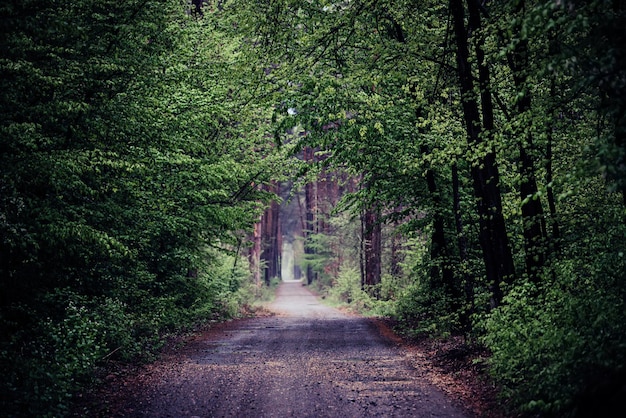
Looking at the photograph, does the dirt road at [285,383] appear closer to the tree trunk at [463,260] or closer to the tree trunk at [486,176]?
the tree trunk at [463,260]

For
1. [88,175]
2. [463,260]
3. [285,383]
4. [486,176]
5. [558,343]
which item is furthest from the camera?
[463,260]

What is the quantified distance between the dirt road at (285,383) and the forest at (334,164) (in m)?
0.98

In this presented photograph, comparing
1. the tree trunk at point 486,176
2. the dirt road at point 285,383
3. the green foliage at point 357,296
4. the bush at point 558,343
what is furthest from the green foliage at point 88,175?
the green foliage at point 357,296

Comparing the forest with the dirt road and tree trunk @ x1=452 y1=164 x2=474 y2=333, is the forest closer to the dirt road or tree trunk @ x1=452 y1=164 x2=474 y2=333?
tree trunk @ x1=452 y1=164 x2=474 y2=333

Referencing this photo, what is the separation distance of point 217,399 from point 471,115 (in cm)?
653

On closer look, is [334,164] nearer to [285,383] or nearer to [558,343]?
[285,383]

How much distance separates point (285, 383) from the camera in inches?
312

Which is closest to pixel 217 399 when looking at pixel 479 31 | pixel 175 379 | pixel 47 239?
pixel 175 379

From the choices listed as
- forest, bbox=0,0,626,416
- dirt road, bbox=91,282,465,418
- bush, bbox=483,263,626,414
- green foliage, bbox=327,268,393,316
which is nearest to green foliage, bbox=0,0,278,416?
forest, bbox=0,0,626,416

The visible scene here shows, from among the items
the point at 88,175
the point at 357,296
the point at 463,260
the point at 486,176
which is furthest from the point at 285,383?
the point at 357,296

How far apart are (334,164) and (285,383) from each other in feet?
23.4

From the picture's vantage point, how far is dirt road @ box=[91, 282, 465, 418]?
642 cm

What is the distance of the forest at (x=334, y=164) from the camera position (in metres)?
5.63

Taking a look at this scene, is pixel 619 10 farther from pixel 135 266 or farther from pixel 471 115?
pixel 135 266
